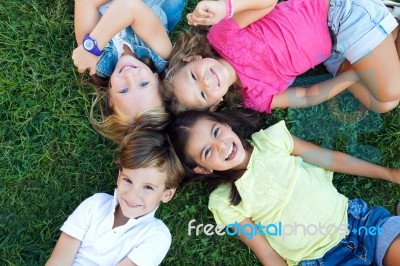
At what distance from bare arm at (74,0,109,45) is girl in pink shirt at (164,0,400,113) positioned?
486mm

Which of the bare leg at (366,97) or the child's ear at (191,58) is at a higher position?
the child's ear at (191,58)

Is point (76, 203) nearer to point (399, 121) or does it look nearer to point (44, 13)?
point (44, 13)

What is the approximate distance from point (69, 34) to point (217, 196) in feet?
4.37

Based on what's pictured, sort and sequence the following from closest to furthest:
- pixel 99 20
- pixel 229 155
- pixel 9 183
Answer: pixel 229 155 → pixel 99 20 → pixel 9 183

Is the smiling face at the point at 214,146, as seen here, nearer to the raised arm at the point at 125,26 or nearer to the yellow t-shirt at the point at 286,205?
the yellow t-shirt at the point at 286,205

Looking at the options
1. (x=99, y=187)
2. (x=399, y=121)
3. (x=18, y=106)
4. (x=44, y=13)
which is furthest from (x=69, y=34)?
(x=399, y=121)

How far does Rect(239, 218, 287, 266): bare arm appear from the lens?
2.71m

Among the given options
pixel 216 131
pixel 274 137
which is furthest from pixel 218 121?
pixel 274 137

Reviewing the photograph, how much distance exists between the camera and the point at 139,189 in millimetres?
2477

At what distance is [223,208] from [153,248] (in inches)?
17.3

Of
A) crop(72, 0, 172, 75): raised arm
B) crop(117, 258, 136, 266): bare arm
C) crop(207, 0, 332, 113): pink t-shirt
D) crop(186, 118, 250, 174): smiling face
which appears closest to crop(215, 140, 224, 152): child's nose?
crop(186, 118, 250, 174): smiling face

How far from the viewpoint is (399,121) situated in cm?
297

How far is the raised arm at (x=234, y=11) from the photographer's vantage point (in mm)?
2248

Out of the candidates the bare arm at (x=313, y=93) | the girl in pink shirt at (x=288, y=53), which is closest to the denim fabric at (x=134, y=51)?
the girl in pink shirt at (x=288, y=53)
